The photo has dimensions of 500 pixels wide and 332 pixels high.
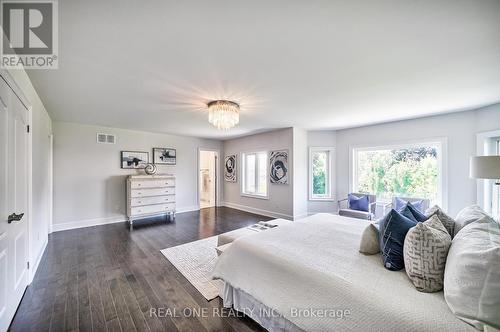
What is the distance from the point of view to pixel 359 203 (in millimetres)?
4320

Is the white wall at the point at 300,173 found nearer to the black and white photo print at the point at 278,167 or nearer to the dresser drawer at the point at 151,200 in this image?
the black and white photo print at the point at 278,167

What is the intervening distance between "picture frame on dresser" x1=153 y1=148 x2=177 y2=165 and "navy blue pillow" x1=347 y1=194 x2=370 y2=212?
4996 millimetres

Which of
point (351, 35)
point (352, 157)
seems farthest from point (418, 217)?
point (352, 157)

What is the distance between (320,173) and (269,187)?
4.86 ft

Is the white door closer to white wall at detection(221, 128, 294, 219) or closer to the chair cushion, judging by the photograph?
white wall at detection(221, 128, 294, 219)

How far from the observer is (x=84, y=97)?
116 inches

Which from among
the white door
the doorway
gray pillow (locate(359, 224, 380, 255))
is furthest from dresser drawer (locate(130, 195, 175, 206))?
gray pillow (locate(359, 224, 380, 255))

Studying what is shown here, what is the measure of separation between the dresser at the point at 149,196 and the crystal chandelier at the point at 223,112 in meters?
2.91

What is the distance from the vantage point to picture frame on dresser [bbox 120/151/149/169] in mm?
5132

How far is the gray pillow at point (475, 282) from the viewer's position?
904 mm

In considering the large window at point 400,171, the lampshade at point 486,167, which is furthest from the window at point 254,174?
the lampshade at point 486,167

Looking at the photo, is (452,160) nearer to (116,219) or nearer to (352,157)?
(352,157)

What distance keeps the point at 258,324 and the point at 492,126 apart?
15.1 feet

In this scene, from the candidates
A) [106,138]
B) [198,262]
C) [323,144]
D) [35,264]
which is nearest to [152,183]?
[106,138]
